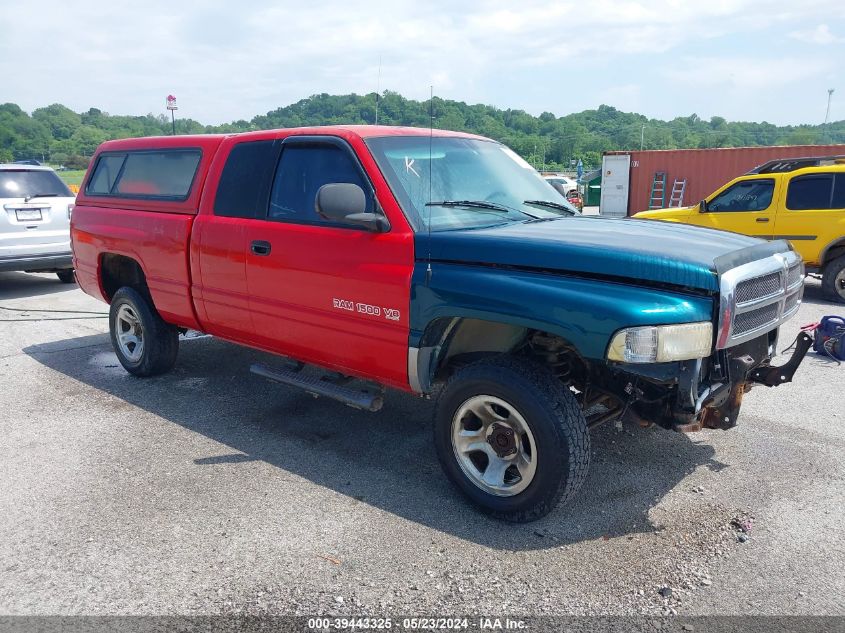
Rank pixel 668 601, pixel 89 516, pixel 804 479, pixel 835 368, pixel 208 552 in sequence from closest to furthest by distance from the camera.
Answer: pixel 668 601 → pixel 208 552 → pixel 89 516 → pixel 804 479 → pixel 835 368

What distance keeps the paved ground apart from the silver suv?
472 cm

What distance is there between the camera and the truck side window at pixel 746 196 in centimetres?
1006

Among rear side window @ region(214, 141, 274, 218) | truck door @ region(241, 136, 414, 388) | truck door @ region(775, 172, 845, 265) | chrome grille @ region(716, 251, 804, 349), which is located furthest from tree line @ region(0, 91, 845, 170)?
truck door @ region(775, 172, 845, 265)

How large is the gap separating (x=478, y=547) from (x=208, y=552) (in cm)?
129

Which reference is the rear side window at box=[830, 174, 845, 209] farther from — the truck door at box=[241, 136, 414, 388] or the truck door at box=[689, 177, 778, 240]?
the truck door at box=[241, 136, 414, 388]

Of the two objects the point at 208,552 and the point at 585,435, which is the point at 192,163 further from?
the point at 585,435

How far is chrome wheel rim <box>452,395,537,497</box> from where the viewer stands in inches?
134

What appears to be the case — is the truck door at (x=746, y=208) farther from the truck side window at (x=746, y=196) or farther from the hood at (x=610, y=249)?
the hood at (x=610, y=249)

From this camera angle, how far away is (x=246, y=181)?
4629 mm

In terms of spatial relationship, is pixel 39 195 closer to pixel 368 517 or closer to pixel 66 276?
pixel 66 276

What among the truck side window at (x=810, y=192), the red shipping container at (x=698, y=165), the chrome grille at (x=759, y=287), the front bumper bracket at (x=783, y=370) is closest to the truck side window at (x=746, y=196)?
the truck side window at (x=810, y=192)

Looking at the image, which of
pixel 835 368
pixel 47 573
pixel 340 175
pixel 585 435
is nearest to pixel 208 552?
pixel 47 573

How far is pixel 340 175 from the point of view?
412cm

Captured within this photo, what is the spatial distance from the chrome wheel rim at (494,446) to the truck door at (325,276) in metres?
0.45
